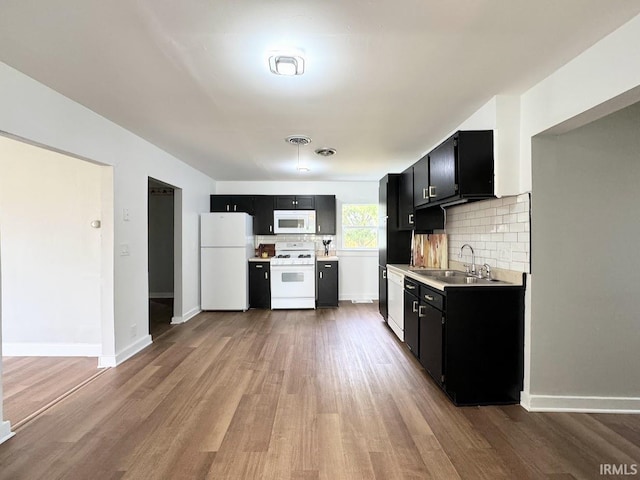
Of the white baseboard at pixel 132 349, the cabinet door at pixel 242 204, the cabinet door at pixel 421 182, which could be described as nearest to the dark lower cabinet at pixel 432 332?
the cabinet door at pixel 421 182

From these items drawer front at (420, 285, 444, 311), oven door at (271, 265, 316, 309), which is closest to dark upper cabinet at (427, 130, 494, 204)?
drawer front at (420, 285, 444, 311)

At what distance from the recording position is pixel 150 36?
1.67m

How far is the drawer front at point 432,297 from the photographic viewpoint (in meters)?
2.45

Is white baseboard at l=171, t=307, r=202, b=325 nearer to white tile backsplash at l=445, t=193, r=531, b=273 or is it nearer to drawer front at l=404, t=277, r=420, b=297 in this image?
drawer front at l=404, t=277, r=420, b=297

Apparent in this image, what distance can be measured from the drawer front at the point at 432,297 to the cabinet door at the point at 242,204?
381cm

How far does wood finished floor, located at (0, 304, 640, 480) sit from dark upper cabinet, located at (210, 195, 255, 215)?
3.16 metres

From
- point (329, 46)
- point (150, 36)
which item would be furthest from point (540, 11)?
point (150, 36)

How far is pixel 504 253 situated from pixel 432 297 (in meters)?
0.70

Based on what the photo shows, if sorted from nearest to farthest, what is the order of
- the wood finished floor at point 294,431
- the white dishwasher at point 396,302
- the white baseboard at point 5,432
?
1. the wood finished floor at point 294,431
2. the white baseboard at point 5,432
3. the white dishwasher at point 396,302

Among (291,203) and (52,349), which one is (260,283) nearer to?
(291,203)

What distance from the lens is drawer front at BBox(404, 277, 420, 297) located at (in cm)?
297

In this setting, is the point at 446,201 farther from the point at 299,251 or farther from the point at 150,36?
the point at 299,251

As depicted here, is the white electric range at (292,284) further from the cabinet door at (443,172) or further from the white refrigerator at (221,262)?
the cabinet door at (443,172)

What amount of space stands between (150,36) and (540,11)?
198cm
